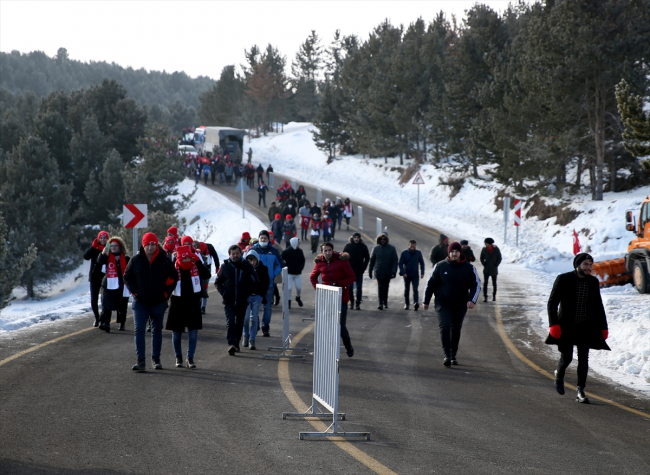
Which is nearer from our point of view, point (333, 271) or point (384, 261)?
point (333, 271)

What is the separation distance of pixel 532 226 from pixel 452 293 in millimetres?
25882

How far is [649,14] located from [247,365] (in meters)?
26.2

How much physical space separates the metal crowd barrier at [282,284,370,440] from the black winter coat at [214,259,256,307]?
3599 millimetres

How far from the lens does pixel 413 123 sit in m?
51.0

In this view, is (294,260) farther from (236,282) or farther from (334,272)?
(236,282)

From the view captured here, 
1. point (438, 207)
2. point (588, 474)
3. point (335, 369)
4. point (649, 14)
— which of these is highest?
point (649, 14)

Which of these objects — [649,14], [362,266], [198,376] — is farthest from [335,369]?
[649,14]

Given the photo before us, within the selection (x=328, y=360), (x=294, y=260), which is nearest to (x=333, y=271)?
(x=328, y=360)

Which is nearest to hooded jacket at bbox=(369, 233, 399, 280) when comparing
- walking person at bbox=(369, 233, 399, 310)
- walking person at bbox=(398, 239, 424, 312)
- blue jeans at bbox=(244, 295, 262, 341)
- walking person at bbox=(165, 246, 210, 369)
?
walking person at bbox=(369, 233, 399, 310)

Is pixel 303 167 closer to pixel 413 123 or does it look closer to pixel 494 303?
pixel 413 123

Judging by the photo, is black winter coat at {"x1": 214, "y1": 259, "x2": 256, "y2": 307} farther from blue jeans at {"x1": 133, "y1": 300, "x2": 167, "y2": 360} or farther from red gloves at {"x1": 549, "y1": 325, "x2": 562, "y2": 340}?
red gloves at {"x1": 549, "y1": 325, "x2": 562, "y2": 340}

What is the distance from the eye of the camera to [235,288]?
405 inches

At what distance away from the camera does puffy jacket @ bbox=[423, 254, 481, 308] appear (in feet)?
32.5

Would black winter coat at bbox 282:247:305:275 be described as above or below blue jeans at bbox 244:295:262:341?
above
